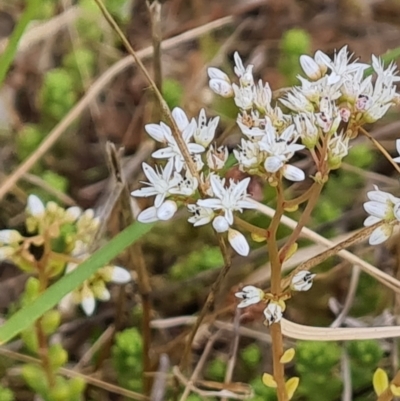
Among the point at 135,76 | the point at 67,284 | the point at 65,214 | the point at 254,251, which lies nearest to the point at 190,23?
the point at 135,76

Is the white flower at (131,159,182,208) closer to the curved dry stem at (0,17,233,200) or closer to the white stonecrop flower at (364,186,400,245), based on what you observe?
the white stonecrop flower at (364,186,400,245)

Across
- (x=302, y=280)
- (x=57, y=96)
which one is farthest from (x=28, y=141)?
(x=302, y=280)

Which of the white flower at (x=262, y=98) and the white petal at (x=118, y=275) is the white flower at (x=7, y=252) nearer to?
the white petal at (x=118, y=275)

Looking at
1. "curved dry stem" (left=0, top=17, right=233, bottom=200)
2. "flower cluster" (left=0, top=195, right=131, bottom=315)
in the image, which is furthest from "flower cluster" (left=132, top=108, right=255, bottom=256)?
"curved dry stem" (left=0, top=17, right=233, bottom=200)

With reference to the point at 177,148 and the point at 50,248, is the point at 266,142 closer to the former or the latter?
the point at 177,148

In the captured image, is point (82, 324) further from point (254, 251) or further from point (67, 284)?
point (67, 284)

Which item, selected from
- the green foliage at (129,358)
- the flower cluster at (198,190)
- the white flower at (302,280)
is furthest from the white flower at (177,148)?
the green foliage at (129,358)
